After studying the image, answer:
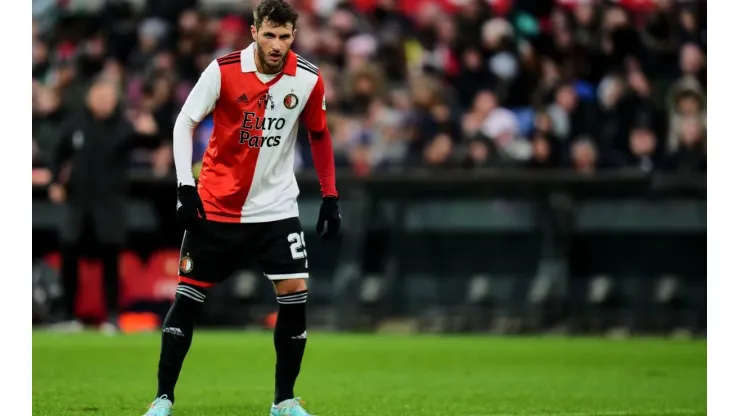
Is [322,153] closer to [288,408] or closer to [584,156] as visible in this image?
[288,408]

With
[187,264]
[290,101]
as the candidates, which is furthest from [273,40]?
[187,264]

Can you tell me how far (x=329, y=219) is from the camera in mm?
6258

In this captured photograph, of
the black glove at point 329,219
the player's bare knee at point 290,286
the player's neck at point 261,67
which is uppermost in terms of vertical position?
the player's neck at point 261,67

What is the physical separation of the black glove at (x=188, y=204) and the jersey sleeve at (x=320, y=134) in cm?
64

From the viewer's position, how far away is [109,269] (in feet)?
40.6

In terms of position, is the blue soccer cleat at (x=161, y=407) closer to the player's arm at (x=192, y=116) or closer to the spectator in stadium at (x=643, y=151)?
the player's arm at (x=192, y=116)

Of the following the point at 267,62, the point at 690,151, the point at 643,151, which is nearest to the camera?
the point at 267,62

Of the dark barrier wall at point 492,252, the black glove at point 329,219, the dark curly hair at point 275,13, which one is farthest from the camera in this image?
the dark barrier wall at point 492,252

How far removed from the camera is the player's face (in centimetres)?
578

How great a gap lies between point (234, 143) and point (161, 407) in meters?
1.17

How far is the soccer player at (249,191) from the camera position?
5.90m

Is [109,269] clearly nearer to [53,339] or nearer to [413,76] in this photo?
[53,339]

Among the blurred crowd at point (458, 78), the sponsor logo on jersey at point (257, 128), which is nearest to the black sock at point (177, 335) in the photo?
the sponsor logo on jersey at point (257, 128)

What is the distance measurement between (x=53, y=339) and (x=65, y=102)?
3.25m
